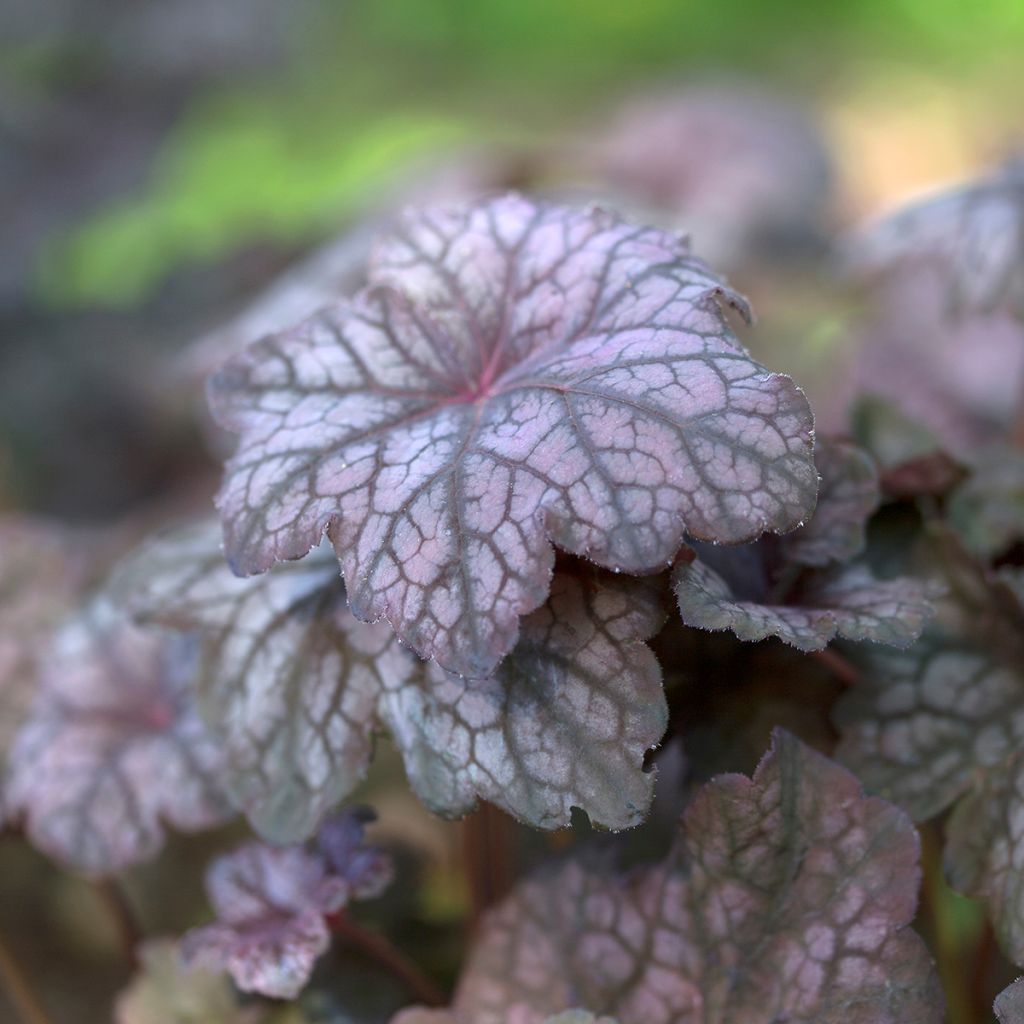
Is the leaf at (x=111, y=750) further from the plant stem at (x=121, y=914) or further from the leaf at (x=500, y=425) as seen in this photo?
the leaf at (x=500, y=425)

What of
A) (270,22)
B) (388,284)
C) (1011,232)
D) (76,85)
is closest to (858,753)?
(388,284)

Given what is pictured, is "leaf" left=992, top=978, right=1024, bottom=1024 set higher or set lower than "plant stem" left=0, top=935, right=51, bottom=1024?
lower

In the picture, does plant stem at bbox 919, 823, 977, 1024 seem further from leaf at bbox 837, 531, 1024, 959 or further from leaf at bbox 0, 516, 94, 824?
leaf at bbox 0, 516, 94, 824

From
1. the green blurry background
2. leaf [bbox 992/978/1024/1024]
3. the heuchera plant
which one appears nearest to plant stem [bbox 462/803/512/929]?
the heuchera plant

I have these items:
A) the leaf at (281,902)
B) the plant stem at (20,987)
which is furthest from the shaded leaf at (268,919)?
the plant stem at (20,987)

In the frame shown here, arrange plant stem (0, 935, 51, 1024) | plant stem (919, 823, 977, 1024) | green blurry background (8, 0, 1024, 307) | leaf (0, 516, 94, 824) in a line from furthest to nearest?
green blurry background (8, 0, 1024, 307), leaf (0, 516, 94, 824), plant stem (0, 935, 51, 1024), plant stem (919, 823, 977, 1024)

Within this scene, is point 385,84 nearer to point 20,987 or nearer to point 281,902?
point 20,987

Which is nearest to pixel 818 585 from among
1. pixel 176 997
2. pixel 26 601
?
pixel 176 997
